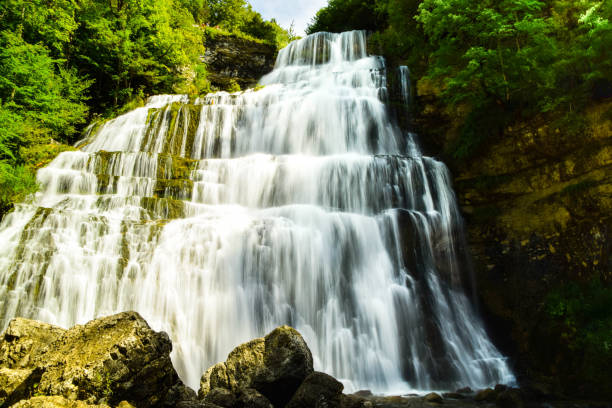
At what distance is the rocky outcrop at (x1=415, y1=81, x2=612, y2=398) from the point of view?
7.39m

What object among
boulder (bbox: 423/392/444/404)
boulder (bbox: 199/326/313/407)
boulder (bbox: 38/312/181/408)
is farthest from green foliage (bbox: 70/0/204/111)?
boulder (bbox: 423/392/444/404)

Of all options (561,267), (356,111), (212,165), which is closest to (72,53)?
(212,165)

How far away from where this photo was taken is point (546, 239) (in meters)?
8.92

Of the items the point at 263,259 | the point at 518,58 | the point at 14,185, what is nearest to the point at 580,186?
the point at 518,58

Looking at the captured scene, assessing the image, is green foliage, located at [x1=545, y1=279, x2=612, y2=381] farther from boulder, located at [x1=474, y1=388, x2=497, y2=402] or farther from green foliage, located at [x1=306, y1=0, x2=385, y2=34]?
green foliage, located at [x1=306, y1=0, x2=385, y2=34]

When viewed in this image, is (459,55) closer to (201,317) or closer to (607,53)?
(607,53)

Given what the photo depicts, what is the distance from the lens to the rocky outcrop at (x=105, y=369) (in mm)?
3637

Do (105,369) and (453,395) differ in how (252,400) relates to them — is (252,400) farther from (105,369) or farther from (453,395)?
(453,395)

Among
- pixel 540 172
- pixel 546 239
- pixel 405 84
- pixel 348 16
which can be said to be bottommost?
pixel 546 239

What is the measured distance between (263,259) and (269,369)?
3.84m

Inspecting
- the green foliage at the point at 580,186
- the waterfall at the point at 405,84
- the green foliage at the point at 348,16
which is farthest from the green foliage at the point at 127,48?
the green foliage at the point at 580,186

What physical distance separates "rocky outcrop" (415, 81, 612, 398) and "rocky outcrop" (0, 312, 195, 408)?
7238mm

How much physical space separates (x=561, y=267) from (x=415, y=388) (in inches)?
187

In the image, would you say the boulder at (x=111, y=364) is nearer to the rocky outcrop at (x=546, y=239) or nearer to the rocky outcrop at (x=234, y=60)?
the rocky outcrop at (x=546, y=239)
